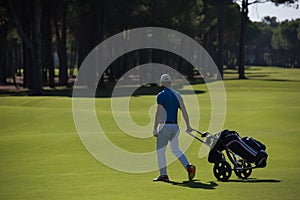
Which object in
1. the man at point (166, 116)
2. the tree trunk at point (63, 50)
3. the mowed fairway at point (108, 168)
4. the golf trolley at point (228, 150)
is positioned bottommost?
the mowed fairway at point (108, 168)

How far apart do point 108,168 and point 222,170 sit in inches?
164

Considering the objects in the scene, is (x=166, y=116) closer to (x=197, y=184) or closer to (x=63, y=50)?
(x=197, y=184)

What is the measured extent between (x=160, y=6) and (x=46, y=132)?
4870cm

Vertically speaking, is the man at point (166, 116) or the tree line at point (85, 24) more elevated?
the tree line at point (85, 24)

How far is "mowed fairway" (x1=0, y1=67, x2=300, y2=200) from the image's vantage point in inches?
427

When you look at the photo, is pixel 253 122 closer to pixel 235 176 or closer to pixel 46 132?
pixel 46 132

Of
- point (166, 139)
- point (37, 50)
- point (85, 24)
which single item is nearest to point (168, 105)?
point (166, 139)

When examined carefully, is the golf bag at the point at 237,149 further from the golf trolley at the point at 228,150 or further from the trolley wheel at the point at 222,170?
the trolley wheel at the point at 222,170

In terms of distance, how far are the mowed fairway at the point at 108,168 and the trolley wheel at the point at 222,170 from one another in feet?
0.68

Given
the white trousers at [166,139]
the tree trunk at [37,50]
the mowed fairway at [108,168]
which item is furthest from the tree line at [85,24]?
the white trousers at [166,139]

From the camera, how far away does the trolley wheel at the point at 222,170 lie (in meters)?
12.4

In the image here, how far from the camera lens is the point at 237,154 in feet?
41.2

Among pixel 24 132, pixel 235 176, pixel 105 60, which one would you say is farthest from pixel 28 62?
pixel 235 176

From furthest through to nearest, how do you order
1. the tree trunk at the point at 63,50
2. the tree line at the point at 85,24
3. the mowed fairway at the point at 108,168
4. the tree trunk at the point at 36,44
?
the tree trunk at the point at 63,50, the tree line at the point at 85,24, the tree trunk at the point at 36,44, the mowed fairway at the point at 108,168
